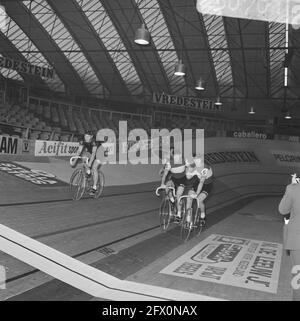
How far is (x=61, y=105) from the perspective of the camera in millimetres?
30891

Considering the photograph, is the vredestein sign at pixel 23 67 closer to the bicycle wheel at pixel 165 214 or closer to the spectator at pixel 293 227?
the bicycle wheel at pixel 165 214

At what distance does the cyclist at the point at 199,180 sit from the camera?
854 cm

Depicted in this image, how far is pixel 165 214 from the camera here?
8.80m

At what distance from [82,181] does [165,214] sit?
2.12 meters

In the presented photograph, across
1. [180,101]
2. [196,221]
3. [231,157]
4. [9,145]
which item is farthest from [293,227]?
[180,101]

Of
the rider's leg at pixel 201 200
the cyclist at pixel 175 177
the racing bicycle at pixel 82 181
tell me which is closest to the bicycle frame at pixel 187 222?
the rider's leg at pixel 201 200

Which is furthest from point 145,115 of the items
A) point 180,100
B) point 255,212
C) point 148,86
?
point 255,212

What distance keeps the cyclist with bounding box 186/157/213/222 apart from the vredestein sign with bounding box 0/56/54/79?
18404 mm

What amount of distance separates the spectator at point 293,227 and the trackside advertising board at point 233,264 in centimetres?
147

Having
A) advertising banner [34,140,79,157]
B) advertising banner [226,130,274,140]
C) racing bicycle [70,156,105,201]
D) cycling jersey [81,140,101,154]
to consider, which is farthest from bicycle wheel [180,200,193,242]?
advertising banner [226,130,274,140]

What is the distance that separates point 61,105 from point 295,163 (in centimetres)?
1705

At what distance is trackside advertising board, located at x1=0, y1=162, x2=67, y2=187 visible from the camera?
1039 centimetres

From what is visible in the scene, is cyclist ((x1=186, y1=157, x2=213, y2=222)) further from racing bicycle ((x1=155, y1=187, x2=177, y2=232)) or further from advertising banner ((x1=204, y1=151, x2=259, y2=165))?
advertising banner ((x1=204, y1=151, x2=259, y2=165))

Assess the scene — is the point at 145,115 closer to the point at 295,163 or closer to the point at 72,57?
the point at 72,57
